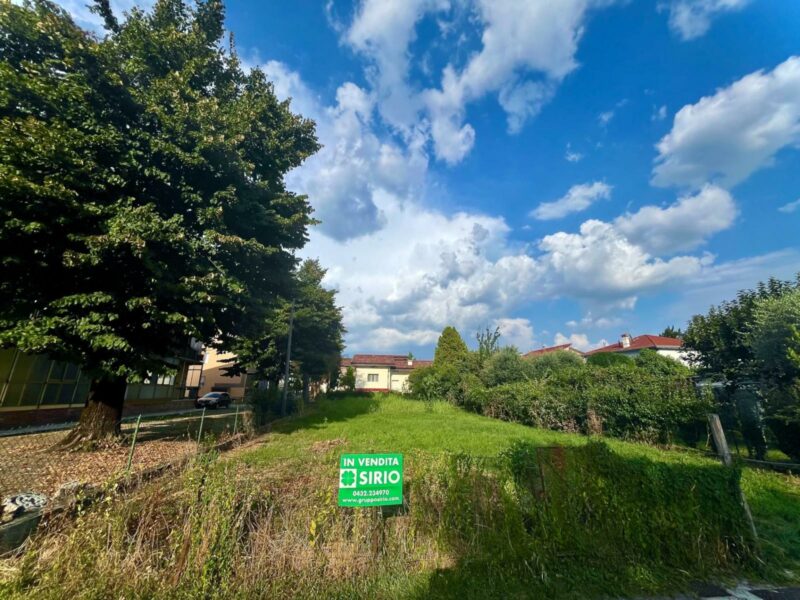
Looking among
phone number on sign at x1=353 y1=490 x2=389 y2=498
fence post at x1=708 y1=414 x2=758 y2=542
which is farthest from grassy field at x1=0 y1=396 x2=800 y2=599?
fence post at x1=708 y1=414 x2=758 y2=542

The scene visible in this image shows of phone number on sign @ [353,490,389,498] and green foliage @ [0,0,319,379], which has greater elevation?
green foliage @ [0,0,319,379]

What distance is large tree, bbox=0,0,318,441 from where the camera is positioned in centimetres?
678

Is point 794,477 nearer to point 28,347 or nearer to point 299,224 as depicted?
point 299,224

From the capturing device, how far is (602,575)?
3.96m

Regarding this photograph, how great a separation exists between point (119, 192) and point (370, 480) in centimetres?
894

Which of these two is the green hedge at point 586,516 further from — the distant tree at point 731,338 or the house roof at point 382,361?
the house roof at point 382,361

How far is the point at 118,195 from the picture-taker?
793 centimetres

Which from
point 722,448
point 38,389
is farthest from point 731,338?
point 38,389

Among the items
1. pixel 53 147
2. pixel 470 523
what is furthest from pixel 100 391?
pixel 470 523

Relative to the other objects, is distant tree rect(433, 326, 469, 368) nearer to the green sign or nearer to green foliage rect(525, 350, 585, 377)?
green foliage rect(525, 350, 585, 377)

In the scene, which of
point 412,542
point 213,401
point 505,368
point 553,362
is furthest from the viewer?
point 213,401

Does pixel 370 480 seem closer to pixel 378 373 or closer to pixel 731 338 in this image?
pixel 731 338

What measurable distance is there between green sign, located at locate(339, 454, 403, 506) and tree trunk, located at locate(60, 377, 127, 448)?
8.51 m

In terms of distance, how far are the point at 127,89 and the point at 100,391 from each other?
8097 mm
